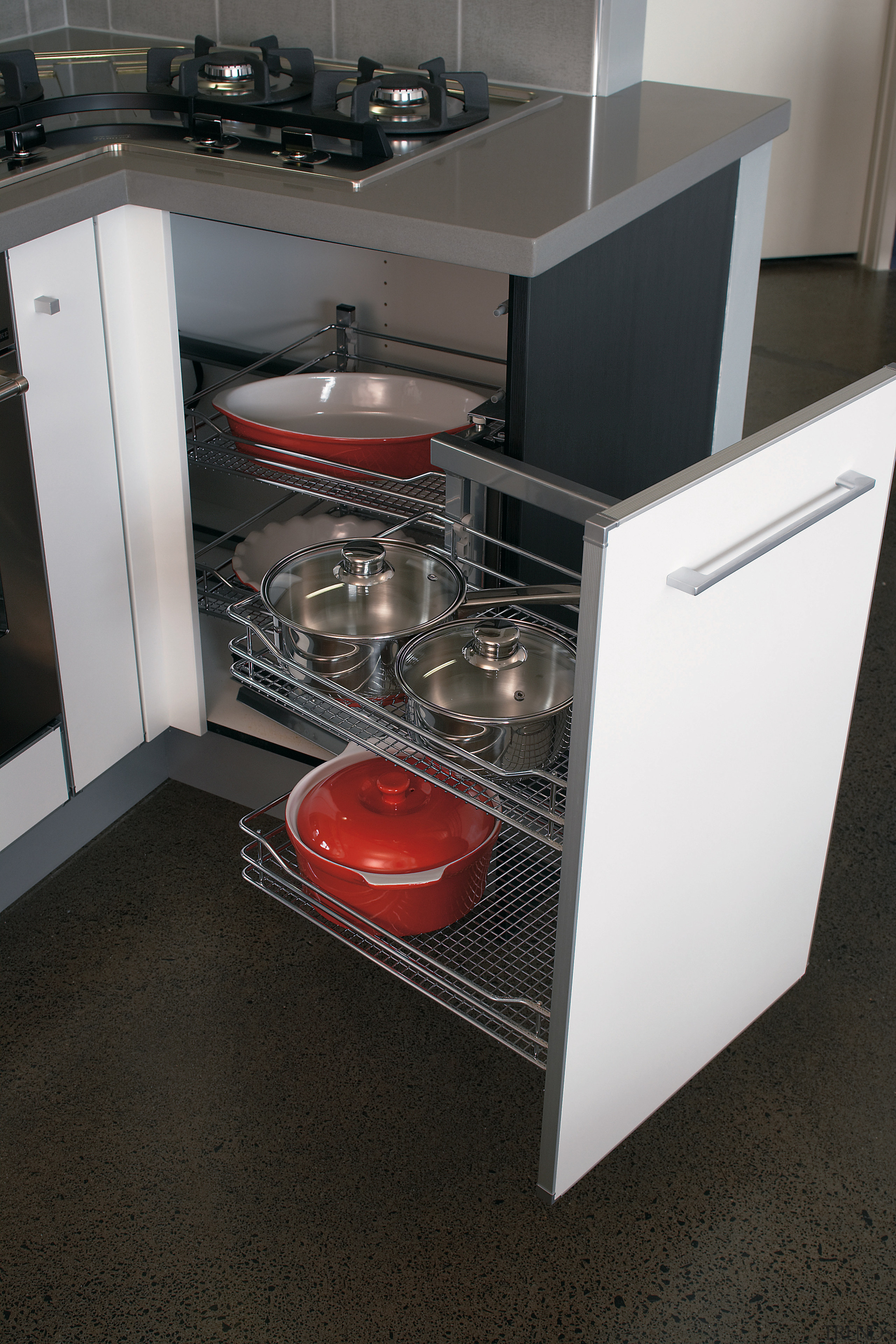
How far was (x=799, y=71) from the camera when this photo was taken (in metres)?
3.91

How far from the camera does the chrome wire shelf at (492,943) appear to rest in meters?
1.30

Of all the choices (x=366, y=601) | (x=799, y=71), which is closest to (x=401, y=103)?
(x=366, y=601)

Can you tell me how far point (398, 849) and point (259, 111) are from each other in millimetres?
948

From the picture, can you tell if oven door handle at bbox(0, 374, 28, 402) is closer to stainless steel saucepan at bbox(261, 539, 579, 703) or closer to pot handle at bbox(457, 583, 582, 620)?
stainless steel saucepan at bbox(261, 539, 579, 703)

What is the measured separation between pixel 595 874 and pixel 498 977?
0.42m

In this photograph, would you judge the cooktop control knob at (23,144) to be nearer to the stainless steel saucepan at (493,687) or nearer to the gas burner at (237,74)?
the gas burner at (237,74)

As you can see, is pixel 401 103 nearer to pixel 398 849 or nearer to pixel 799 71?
pixel 398 849

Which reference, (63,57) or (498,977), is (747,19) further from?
(498,977)

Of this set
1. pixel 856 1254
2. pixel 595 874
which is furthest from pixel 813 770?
pixel 856 1254

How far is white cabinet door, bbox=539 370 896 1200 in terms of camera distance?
0.93m

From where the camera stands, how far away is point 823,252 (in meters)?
4.36

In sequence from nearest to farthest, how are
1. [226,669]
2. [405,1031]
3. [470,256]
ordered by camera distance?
[470,256]
[405,1031]
[226,669]

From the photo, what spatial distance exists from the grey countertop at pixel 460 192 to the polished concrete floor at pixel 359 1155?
35.7 inches

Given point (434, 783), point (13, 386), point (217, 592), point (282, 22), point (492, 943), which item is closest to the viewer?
point (434, 783)
